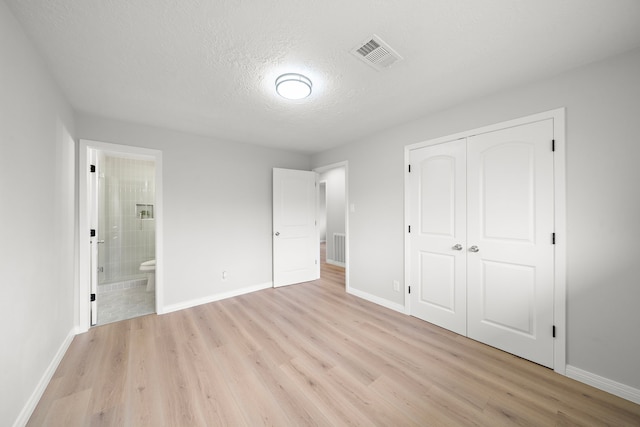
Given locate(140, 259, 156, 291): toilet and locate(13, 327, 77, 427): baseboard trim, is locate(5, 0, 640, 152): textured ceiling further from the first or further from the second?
locate(140, 259, 156, 291): toilet

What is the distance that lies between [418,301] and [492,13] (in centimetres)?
266

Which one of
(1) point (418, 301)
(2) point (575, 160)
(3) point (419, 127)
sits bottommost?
(1) point (418, 301)

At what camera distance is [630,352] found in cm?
162

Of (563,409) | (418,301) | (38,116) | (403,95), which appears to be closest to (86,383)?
(38,116)

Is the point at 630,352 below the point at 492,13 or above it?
below

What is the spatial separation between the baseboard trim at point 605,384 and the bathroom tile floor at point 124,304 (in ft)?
14.1

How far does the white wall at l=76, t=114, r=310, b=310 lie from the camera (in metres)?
3.08

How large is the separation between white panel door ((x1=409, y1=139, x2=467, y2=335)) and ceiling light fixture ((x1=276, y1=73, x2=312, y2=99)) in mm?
1581

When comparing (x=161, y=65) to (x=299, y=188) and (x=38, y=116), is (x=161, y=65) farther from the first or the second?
(x=299, y=188)

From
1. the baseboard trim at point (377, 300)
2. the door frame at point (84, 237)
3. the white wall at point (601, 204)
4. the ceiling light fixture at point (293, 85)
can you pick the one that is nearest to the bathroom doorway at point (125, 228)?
the door frame at point (84, 237)

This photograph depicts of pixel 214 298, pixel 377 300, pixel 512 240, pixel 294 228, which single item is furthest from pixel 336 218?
pixel 512 240

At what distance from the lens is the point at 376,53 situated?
167 cm

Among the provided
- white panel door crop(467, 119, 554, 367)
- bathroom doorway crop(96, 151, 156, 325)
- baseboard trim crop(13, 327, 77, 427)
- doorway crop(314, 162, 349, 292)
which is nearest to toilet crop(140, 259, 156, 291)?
bathroom doorway crop(96, 151, 156, 325)

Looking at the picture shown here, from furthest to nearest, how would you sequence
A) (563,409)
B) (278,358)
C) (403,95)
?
(403,95) < (278,358) < (563,409)
